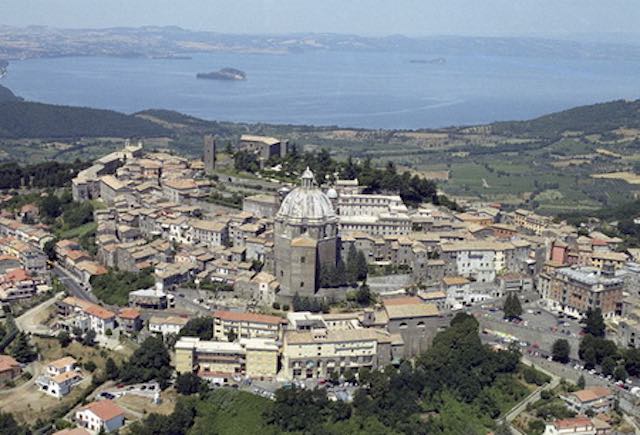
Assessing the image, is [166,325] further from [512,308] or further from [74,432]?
[512,308]

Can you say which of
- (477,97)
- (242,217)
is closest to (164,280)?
(242,217)

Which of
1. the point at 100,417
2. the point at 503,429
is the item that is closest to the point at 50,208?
the point at 100,417

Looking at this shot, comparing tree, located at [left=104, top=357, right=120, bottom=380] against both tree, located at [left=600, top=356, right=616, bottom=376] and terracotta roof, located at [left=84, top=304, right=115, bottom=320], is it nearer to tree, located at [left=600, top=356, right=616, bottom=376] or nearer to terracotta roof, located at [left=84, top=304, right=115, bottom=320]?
terracotta roof, located at [left=84, top=304, right=115, bottom=320]

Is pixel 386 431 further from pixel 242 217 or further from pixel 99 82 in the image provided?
pixel 99 82

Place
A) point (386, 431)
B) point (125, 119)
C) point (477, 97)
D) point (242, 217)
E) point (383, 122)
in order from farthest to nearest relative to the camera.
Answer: point (477, 97)
point (383, 122)
point (125, 119)
point (242, 217)
point (386, 431)

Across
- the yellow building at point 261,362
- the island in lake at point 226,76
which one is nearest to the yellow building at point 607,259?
the yellow building at point 261,362

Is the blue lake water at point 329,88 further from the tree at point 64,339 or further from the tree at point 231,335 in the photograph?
the tree at point 231,335
